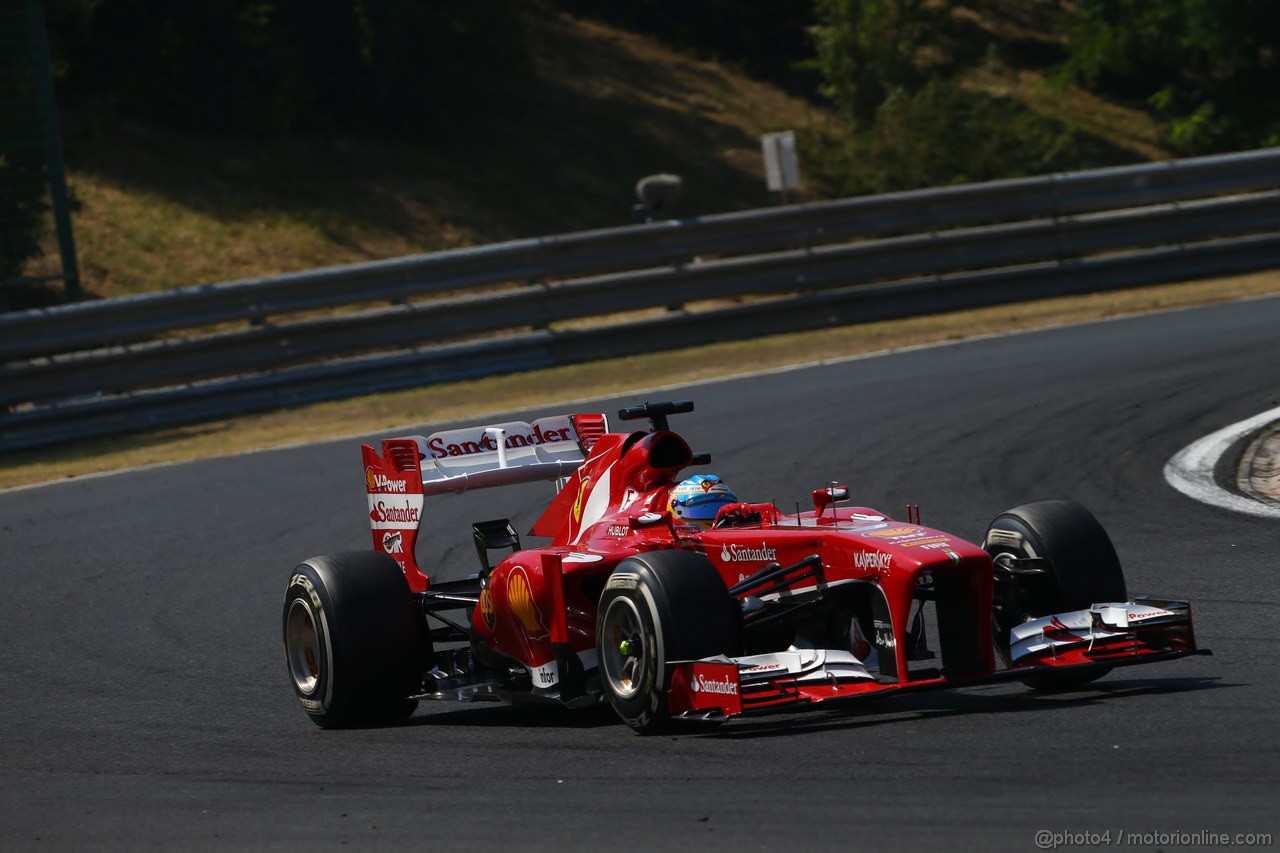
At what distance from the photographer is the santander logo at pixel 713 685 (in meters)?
5.55

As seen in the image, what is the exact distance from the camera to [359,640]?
6879 mm

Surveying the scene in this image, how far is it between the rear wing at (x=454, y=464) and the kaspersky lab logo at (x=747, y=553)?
1715 millimetres

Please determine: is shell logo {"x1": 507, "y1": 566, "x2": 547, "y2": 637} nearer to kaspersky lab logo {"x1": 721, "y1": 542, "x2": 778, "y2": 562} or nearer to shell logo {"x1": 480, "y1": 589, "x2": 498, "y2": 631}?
shell logo {"x1": 480, "y1": 589, "x2": 498, "y2": 631}

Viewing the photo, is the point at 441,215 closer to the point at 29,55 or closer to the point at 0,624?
the point at 29,55

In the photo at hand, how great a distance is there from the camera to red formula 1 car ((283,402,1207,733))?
571 centimetres

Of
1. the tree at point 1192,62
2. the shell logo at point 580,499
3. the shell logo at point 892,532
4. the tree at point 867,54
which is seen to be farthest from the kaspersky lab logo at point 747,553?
the tree at point 1192,62

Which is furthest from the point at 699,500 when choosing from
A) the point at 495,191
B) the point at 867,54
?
the point at 867,54

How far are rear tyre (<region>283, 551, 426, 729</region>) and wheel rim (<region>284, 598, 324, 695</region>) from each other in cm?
1

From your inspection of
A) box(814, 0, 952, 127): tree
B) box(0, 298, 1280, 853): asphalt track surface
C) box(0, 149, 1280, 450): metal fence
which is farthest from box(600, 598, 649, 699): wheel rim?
box(814, 0, 952, 127): tree

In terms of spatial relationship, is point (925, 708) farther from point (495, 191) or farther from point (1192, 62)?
point (1192, 62)

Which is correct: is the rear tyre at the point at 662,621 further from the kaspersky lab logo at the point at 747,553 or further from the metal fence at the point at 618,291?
the metal fence at the point at 618,291

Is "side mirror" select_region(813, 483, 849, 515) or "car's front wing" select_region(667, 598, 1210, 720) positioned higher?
"side mirror" select_region(813, 483, 849, 515)

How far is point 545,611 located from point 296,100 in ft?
69.2

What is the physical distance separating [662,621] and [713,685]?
0.91 ft
